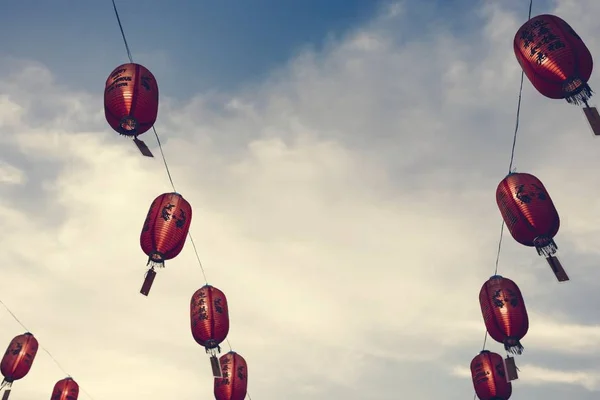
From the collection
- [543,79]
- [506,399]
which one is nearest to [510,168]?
Result: [543,79]

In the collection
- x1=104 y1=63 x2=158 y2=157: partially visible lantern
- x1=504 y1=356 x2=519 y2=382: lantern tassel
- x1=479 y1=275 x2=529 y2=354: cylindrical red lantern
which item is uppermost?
x1=104 y1=63 x2=158 y2=157: partially visible lantern

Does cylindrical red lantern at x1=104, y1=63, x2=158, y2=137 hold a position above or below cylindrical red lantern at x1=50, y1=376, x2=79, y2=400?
above

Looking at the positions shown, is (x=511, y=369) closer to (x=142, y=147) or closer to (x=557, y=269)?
(x=557, y=269)

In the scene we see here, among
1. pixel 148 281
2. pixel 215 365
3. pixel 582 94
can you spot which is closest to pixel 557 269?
pixel 582 94

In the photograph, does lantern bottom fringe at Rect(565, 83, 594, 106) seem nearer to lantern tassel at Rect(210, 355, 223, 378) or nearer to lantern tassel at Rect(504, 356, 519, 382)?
lantern tassel at Rect(504, 356, 519, 382)

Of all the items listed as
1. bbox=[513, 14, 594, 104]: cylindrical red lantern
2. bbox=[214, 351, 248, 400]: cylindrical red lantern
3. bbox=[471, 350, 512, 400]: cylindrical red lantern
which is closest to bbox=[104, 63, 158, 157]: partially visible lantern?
bbox=[513, 14, 594, 104]: cylindrical red lantern

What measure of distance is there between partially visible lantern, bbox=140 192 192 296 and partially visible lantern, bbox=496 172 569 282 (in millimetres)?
6896

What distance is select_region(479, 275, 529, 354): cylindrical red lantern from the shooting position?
11062 mm

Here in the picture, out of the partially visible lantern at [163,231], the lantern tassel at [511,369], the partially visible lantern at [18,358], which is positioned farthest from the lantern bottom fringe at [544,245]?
the partially visible lantern at [18,358]

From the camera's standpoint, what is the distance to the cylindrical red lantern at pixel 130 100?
31.8 ft

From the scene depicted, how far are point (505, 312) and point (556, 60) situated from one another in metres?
5.87

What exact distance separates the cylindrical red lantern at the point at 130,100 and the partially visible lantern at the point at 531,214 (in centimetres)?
734

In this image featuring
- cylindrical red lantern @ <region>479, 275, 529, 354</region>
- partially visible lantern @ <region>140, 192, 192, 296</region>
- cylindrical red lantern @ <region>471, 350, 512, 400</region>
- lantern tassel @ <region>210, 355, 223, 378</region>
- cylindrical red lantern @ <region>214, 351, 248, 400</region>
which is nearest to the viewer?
partially visible lantern @ <region>140, 192, 192, 296</region>

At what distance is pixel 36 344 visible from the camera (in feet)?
57.8
